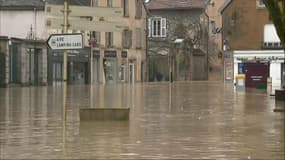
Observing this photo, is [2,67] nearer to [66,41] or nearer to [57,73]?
[57,73]

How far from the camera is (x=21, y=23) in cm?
6284

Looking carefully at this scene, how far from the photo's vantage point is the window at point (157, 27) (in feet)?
298

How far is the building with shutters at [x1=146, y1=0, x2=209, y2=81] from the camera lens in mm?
86500

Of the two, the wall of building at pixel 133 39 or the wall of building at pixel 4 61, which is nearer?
the wall of building at pixel 4 61

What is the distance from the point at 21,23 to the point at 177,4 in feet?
115

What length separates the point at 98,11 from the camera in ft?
→ 48.9

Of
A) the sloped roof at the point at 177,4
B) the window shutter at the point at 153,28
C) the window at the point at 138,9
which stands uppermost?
the sloped roof at the point at 177,4

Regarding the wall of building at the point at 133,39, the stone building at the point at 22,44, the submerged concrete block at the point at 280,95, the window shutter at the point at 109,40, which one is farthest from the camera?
the wall of building at the point at 133,39

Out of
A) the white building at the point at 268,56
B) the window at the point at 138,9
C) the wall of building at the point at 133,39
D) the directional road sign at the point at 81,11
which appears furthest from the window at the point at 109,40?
the directional road sign at the point at 81,11

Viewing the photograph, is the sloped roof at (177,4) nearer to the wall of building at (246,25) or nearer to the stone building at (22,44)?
the wall of building at (246,25)

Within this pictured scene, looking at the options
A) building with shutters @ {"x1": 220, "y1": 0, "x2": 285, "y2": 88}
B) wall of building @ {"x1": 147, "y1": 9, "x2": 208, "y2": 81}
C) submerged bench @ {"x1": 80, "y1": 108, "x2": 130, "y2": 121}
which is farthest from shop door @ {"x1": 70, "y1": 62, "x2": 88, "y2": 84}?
submerged bench @ {"x1": 80, "y1": 108, "x2": 130, "y2": 121}

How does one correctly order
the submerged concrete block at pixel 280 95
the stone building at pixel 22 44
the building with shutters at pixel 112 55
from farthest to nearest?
the building with shutters at pixel 112 55 < the stone building at pixel 22 44 < the submerged concrete block at pixel 280 95

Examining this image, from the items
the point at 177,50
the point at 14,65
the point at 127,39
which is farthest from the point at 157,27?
the point at 14,65

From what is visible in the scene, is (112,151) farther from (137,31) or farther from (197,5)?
(197,5)
